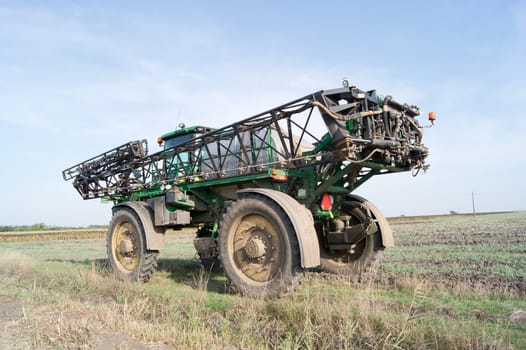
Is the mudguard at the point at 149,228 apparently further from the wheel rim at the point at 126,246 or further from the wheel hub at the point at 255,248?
the wheel hub at the point at 255,248

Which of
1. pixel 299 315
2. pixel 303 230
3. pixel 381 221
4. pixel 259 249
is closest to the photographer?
pixel 299 315

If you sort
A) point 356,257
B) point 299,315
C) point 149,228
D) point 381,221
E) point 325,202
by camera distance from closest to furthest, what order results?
point 299,315 → point 325,202 → point 381,221 → point 356,257 → point 149,228

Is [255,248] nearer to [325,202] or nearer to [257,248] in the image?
[257,248]

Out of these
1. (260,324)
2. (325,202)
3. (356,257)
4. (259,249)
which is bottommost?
(260,324)

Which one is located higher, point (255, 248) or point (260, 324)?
point (255, 248)

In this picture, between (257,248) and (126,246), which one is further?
(126,246)

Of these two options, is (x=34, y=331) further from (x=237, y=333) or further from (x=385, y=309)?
(x=385, y=309)

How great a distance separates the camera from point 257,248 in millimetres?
6188

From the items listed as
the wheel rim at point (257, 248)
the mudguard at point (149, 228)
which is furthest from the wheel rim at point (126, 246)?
the wheel rim at point (257, 248)

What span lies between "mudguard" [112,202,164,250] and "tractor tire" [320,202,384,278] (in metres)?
3.61

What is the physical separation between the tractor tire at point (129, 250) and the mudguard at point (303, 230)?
384cm

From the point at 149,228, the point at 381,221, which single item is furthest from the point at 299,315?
the point at 149,228

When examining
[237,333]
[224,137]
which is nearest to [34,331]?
[237,333]

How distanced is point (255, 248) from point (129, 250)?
4005 millimetres
